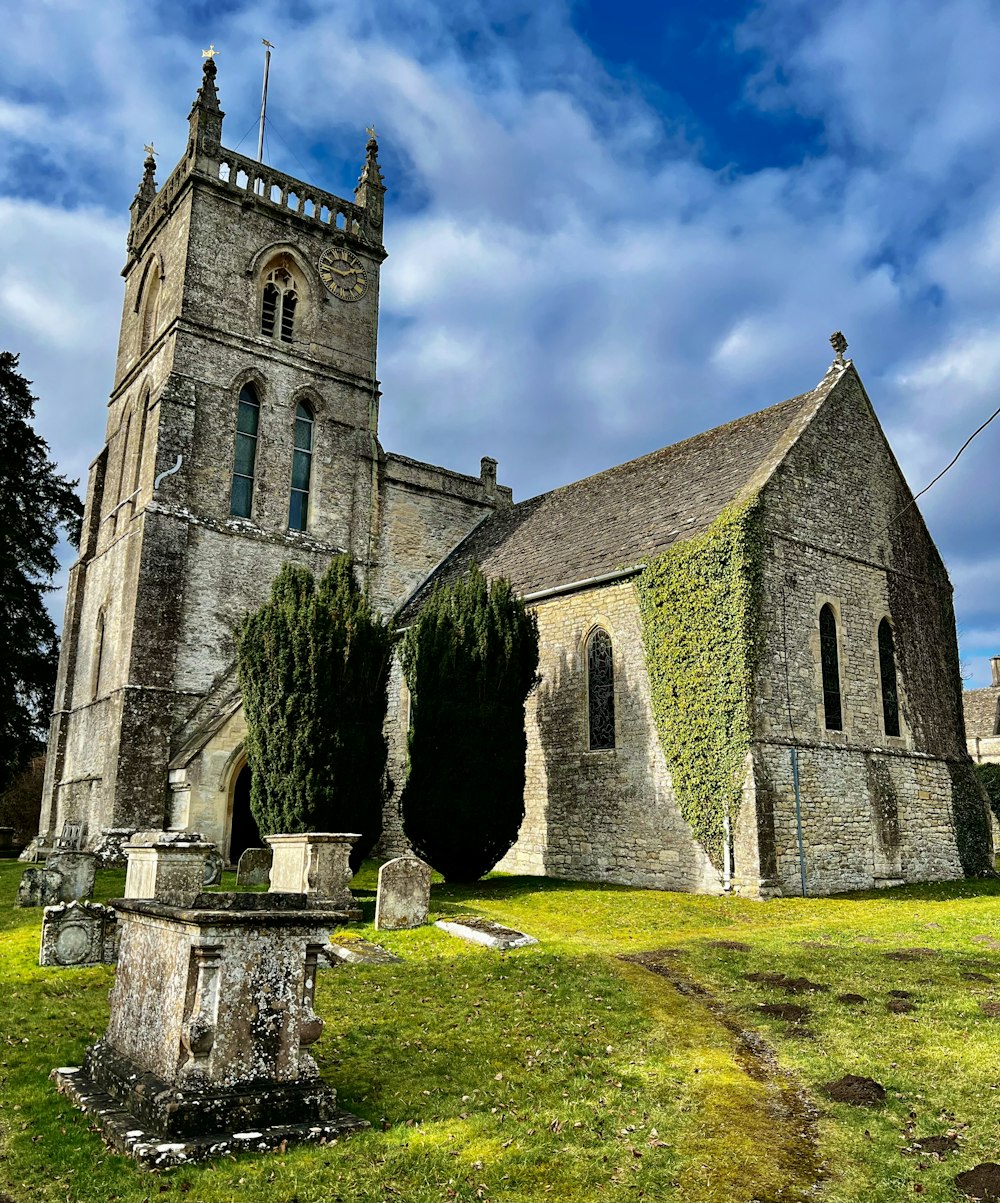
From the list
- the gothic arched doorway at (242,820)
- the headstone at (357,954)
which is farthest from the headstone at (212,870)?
the headstone at (357,954)

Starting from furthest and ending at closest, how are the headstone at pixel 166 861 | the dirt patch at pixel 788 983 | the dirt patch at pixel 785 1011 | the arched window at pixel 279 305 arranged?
the arched window at pixel 279 305 < the dirt patch at pixel 788 983 < the headstone at pixel 166 861 < the dirt patch at pixel 785 1011

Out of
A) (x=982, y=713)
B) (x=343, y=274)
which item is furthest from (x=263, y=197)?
(x=982, y=713)

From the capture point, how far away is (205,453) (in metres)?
23.6

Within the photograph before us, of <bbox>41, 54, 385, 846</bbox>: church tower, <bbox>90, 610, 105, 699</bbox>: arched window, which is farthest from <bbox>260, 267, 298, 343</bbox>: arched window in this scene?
<bbox>90, 610, 105, 699</bbox>: arched window

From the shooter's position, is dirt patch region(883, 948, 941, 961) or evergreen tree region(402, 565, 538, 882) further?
evergreen tree region(402, 565, 538, 882)

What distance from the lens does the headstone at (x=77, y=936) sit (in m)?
9.78

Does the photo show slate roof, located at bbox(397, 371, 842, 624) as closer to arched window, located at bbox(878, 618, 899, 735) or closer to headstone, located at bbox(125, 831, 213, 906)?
arched window, located at bbox(878, 618, 899, 735)

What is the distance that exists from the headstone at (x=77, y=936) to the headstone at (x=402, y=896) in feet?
10.6

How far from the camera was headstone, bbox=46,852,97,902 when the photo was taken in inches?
536

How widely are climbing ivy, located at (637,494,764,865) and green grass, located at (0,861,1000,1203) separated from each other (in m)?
4.30

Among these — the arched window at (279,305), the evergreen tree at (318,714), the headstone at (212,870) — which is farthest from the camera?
the arched window at (279,305)

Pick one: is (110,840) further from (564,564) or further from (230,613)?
(564,564)

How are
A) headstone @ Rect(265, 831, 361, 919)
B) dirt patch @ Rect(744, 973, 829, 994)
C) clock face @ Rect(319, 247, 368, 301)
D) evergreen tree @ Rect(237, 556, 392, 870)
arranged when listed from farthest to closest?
clock face @ Rect(319, 247, 368, 301), evergreen tree @ Rect(237, 556, 392, 870), headstone @ Rect(265, 831, 361, 919), dirt patch @ Rect(744, 973, 829, 994)

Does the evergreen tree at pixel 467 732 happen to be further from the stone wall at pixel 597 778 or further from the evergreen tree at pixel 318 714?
the stone wall at pixel 597 778
